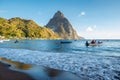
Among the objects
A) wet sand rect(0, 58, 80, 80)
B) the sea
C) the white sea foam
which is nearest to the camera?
wet sand rect(0, 58, 80, 80)

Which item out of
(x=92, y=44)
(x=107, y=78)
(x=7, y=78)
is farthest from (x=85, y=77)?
(x=92, y=44)

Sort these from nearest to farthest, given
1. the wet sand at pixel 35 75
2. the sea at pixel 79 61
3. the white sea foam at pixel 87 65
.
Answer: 1. the wet sand at pixel 35 75
2. the white sea foam at pixel 87 65
3. the sea at pixel 79 61

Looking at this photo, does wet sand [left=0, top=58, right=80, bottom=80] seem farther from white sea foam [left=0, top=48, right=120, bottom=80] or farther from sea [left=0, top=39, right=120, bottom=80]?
white sea foam [left=0, top=48, right=120, bottom=80]

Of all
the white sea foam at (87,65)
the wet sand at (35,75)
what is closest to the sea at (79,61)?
the white sea foam at (87,65)

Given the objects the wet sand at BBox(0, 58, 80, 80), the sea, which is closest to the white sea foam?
the sea

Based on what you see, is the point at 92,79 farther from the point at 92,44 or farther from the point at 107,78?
the point at 92,44

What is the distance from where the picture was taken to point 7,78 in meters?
14.4

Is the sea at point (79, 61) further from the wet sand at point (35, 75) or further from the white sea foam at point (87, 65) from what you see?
the wet sand at point (35, 75)

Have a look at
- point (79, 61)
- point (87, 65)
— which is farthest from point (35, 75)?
point (79, 61)

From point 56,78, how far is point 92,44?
219 feet

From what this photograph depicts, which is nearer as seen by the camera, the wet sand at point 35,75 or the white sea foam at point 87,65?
the wet sand at point 35,75

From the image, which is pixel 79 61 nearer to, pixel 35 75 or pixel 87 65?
pixel 87 65

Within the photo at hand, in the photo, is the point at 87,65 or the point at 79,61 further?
the point at 79,61

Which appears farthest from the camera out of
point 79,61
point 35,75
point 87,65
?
point 79,61
